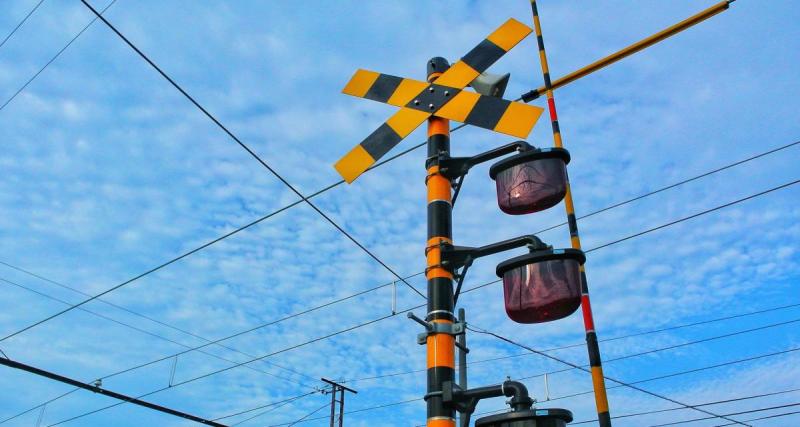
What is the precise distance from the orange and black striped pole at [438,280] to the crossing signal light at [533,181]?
0.32m

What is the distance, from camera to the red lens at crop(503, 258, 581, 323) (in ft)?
7.69

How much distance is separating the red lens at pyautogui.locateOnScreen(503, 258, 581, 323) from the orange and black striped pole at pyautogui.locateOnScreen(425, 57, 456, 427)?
348 mm

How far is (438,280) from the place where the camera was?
2.78m

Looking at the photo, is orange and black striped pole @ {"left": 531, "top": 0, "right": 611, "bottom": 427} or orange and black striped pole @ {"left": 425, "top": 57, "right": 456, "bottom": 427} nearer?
orange and black striped pole @ {"left": 425, "top": 57, "right": 456, "bottom": 427}

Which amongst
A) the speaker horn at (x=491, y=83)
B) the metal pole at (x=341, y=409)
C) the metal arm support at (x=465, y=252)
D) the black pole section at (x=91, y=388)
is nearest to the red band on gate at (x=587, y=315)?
the metal arm support at (x=465, y=252)

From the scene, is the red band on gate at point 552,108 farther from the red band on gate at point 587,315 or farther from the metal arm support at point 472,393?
the metal arm support at point 472,393

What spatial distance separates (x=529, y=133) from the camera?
2.98m

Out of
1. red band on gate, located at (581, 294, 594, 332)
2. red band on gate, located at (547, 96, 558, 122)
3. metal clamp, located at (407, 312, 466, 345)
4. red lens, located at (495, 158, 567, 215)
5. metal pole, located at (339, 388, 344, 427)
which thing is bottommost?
metal clamp, located at (407, 312, 466, 345)

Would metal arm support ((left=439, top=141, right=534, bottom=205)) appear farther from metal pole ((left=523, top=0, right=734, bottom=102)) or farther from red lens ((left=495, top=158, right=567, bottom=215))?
metal pole ((left=523, top=0, right=734, bottom=102))

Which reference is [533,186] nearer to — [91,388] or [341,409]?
[91,388]

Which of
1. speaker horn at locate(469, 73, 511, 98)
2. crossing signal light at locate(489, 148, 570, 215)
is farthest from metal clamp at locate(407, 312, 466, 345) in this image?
speaker horn at locate(469, 73, 511, 98)

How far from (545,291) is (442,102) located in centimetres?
141

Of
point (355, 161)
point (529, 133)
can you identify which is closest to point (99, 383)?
point (355, 161)

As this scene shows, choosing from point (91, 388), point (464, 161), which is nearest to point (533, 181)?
point (464, 161)
